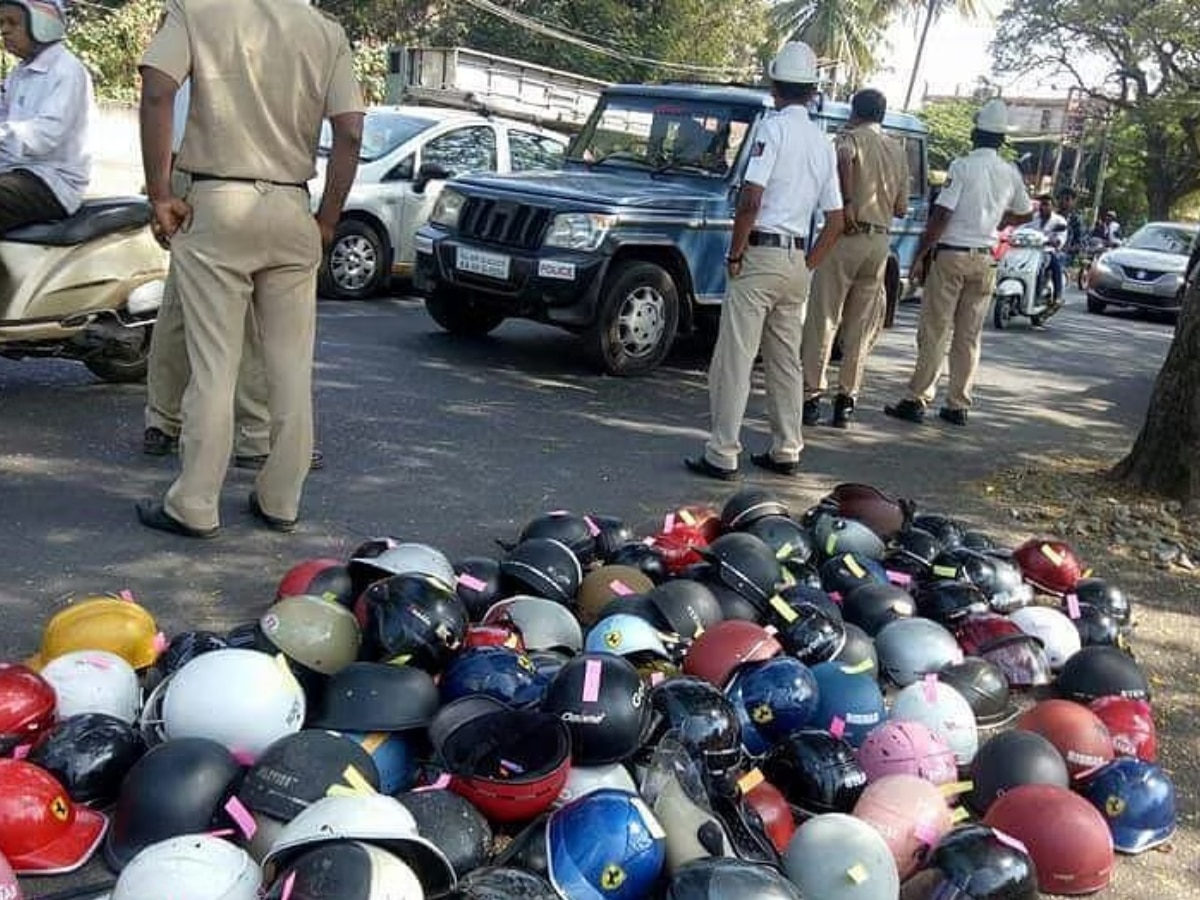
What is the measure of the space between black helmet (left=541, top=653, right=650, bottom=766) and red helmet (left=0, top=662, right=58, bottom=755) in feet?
4.48

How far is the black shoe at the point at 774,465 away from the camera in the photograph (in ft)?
24.4

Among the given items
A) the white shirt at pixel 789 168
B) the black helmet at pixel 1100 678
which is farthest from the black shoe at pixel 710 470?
the black helmet at pixel 1100 678

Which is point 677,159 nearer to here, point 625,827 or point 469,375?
point 469,375

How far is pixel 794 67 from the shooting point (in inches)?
266

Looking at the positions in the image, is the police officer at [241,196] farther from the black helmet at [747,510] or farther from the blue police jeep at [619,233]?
the blue police jeep at [619,233]

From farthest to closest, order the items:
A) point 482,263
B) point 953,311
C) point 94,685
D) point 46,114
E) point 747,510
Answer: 1. point 482,263
2. point 953,311
3. point 46,114
4. point 747,510
5. point 94,685

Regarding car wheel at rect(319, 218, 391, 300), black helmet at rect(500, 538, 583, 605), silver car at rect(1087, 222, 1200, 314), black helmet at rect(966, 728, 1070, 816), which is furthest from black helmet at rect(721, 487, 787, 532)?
silver car at rect(1087, 222, 1200, 314)

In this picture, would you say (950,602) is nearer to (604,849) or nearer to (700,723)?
(700,723)

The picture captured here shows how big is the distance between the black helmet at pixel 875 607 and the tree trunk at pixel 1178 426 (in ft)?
10.5

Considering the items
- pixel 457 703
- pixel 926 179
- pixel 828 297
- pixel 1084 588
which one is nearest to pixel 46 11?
pixel 457 703

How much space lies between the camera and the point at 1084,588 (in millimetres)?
5520

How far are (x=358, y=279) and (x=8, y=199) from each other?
18.3 feet

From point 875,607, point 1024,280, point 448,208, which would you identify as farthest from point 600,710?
point 1024,280

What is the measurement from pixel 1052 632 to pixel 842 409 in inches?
161
